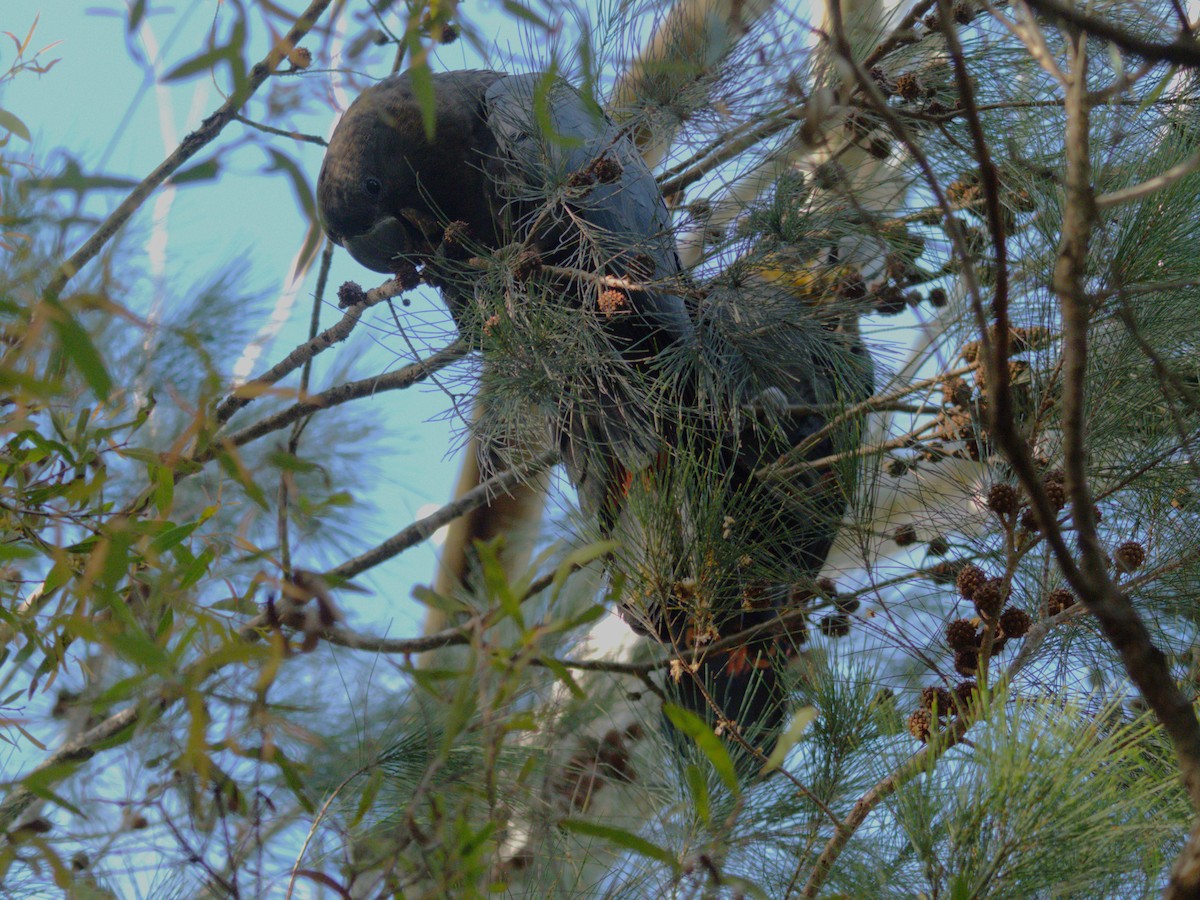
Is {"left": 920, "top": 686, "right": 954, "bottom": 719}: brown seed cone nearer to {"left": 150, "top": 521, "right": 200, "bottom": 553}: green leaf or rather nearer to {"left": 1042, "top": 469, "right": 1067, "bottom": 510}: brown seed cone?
{"left": 1042, "top": 469, "right": 1067, "bottom": 510}: brown seed cone

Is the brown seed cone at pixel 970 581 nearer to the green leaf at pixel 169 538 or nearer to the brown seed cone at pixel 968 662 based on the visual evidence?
the brown seed cone at pixel 968 662

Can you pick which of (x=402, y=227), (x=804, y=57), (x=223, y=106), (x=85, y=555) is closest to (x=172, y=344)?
(x=223, y=106)

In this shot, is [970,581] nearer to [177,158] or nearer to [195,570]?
[195,570]

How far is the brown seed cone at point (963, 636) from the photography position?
73 centimetres

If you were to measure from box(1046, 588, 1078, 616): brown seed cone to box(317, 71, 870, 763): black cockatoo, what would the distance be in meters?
0.16

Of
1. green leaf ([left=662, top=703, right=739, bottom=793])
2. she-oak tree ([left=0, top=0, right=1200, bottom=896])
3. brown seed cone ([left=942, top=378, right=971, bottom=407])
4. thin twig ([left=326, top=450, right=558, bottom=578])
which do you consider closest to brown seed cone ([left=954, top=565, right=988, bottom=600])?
she-oak tree ([left=0, top=0, right=1200, bottom=896])

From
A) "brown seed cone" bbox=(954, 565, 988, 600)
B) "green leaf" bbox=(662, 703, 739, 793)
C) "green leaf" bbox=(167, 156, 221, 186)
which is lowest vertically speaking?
"green leaf" bbox=(662, 703, 739, 793)

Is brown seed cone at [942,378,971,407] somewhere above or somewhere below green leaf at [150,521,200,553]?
below

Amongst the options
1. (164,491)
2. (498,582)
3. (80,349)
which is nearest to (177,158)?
(164,491)

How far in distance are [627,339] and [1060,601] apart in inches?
15.4

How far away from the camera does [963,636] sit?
0.73m

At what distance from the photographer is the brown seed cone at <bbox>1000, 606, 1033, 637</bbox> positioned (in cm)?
72

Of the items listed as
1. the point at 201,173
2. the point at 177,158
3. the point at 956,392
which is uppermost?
the point at 177,158

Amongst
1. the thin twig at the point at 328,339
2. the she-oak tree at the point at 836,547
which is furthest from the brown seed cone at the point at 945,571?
the thin twig at the point at 328,339
